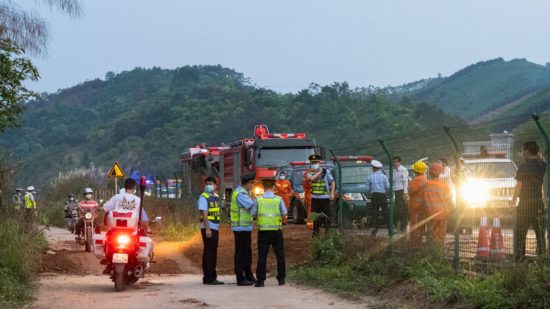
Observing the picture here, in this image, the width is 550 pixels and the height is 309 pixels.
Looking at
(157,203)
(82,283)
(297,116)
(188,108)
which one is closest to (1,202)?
(82,283)

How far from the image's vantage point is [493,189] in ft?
44.4

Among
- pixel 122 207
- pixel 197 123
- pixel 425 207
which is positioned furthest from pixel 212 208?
pixel 197 123

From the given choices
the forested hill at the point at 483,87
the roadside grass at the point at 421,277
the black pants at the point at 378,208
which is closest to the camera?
the roadside grass at the point at 421,277

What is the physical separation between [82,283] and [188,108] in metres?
107

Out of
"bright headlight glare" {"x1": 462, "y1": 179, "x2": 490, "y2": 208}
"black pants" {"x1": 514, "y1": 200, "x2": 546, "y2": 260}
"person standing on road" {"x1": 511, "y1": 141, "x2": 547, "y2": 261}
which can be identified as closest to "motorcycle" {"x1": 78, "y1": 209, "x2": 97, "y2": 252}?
"bright headlight glare" {"x1": 462, "y1": 179, "x2": 490, "y2": 208}

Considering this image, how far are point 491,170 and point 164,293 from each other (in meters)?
6.07

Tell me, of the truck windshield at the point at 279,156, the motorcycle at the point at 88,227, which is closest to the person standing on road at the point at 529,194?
the motorcycle at the point at 88,227

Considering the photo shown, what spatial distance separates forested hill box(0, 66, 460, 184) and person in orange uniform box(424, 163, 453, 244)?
53858 mm

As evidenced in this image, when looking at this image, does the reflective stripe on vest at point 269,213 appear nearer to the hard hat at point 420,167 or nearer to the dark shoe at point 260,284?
the dark shoe at point 260,284

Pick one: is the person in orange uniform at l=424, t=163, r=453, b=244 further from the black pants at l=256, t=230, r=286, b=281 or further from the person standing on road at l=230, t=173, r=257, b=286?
the person standing on road at l=230, t=173, r=257, b=286

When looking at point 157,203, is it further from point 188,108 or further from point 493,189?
point 188,108

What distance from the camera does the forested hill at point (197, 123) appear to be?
87.0m

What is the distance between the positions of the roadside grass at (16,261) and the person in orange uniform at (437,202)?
595 cm

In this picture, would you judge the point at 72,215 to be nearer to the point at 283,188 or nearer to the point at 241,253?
the point at 283,188
